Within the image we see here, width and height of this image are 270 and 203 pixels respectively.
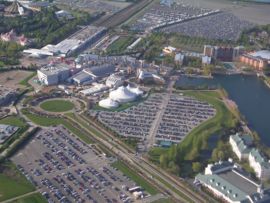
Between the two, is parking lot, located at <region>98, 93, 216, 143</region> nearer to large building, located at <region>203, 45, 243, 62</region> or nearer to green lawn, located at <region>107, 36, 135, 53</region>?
large building, located at <region>203, 45, 243, 62</region>

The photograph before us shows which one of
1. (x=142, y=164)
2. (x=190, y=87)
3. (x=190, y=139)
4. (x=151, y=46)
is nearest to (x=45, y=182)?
(x=142, y=164)

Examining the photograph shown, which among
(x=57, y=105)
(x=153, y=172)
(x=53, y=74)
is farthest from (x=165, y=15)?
(x=153, y=172)

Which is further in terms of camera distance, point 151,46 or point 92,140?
point 151,46

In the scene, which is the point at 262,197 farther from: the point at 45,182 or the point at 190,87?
the point at 190,87

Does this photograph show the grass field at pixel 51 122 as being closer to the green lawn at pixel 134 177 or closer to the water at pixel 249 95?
the green lawn at pixel 134 177

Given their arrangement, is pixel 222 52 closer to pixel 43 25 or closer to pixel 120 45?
pixel 120 45

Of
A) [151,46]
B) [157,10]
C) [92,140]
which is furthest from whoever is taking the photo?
[157,10]

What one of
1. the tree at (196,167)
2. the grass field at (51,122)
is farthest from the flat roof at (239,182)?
the grass field at (51,122)
